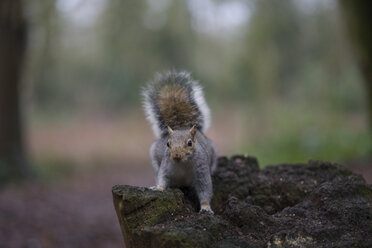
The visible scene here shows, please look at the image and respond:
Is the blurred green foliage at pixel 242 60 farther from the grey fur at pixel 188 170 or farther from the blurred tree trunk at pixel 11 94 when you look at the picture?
the grey fur at pixel 188 170

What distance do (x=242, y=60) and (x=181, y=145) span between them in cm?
847

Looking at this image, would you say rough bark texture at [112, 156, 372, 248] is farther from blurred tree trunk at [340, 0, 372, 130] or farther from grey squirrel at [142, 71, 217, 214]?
blurred tree trunk at [340, 0, 372, 130]

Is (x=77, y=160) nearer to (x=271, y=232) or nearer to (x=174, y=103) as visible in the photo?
(x=174, y=103)

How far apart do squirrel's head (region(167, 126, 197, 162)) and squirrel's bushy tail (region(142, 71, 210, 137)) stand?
359 millimetres

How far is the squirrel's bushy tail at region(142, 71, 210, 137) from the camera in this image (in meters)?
2.88

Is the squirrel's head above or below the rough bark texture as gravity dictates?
above

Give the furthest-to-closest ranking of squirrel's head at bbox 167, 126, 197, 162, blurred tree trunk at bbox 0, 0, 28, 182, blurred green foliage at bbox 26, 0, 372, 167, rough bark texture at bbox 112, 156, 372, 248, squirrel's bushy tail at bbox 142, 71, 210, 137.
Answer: blurred green foliage at bbox 26, 0, 372, 167 → blurred tree trunk at bbox 0, 0, 28, 182 → squirrel's bushy tail at bbox 142, 71, 210, 137 → squirrel's head at bbox 167, 126, 197, 162 → rough bark texture at bbox 112, 156, 372, 248

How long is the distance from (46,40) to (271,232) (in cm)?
872

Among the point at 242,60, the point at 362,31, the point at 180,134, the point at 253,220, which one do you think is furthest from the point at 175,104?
the point at 242,60

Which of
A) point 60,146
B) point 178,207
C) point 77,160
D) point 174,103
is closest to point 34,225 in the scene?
point 174,103

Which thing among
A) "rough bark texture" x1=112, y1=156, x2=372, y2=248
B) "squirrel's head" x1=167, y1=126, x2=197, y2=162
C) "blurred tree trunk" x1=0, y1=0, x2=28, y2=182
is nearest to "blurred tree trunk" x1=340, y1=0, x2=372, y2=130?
"rough bark texture" x1=112, y1=156, x2=372, y2=248

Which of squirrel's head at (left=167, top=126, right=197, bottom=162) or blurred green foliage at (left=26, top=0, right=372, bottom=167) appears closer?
squirrel's head at (left=167, top=126, right=197, bottom=162)

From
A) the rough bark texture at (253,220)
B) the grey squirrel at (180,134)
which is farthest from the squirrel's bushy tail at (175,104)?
the rough bark texture at (253,220)

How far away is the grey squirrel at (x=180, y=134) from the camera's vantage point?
2.44m
